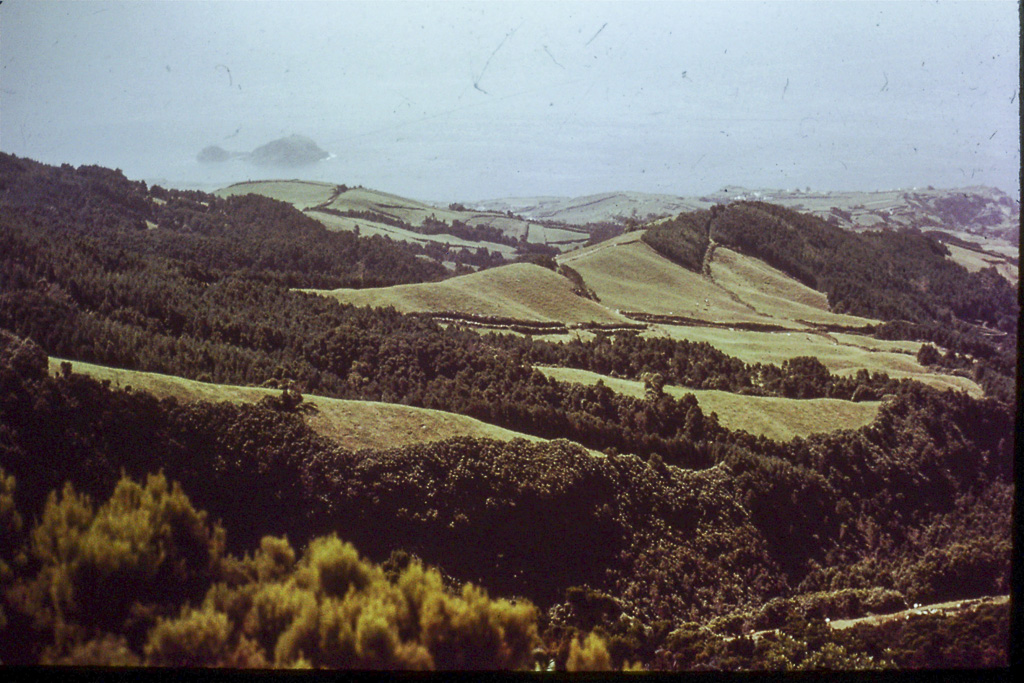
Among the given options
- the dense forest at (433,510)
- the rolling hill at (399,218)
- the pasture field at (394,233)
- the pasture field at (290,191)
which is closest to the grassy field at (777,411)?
the dense forest at (433,510)

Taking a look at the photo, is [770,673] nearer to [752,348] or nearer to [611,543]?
[611,543]

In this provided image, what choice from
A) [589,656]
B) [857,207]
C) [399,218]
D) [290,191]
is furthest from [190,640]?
[857,207]

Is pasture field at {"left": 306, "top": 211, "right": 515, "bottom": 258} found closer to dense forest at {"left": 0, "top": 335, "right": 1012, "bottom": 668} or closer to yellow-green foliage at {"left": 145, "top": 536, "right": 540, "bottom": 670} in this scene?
dense forest at {"left": 0, "top": 335, "right": 1012, "bottom": 668}

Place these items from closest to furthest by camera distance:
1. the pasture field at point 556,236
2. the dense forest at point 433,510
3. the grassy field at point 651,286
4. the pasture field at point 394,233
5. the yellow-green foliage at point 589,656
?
the dense forest at point 433,510 < the yellow-green foliage at point 589,656 < the grassy field at point 651,286 < the pasture field at point 394,233 < the pasture field at point 556,236

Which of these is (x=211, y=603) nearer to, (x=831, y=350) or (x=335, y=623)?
(x=335, y=623)

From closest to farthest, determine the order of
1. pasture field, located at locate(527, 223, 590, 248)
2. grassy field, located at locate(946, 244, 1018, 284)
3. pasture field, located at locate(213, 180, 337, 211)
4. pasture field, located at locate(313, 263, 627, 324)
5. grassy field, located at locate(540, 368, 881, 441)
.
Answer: grassy field, located at locate(540, 368, 881, 441) < pasture field, located at locate(313, 263, 627, 324) < grassy field, located at locate(946, 244, 1018, 284) < pasture field, located at locate(213, 180, 337, 211) < pasture field, located at locate(527, 223, 590, 248)

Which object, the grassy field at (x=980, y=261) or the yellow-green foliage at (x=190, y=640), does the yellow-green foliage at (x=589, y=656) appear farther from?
the grassy field at (x=980, y=261)

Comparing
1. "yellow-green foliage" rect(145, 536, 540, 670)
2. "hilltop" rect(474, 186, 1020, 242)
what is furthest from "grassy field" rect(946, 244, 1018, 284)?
"yellow-green foliage" rect(145, 536, 540, 670)
